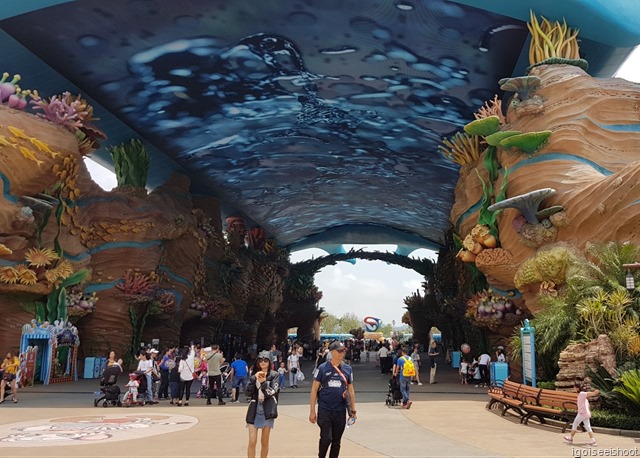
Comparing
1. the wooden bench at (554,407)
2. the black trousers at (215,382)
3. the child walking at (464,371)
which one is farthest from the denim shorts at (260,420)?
the child walking at (464,371)

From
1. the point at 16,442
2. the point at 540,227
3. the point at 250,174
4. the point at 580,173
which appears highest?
the point at 250,174

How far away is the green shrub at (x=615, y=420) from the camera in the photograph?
9.27 meters

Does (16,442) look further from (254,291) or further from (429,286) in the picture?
(429,286)

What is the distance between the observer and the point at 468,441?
335 inches

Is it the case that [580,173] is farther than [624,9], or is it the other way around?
[624,9]

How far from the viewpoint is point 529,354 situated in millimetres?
13039

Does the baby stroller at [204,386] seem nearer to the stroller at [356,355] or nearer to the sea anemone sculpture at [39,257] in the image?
the sea anemone sculpture at [39,257]

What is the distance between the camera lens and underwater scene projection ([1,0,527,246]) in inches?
741

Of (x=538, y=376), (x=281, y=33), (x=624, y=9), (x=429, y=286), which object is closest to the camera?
(x=538, y=376)

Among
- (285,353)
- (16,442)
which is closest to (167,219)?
(285,353)

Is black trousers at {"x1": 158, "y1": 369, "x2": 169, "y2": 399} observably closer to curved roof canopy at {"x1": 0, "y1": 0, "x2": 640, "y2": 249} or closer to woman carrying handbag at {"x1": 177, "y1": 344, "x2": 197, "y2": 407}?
woman carrying handbag at {"x1": 177, "y1": 344, "x2": 197, "y2": 407}

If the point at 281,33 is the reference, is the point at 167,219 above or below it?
below

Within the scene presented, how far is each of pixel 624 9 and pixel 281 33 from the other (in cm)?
1044

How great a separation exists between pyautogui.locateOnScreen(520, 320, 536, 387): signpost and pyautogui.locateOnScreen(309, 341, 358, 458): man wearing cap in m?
7.65
